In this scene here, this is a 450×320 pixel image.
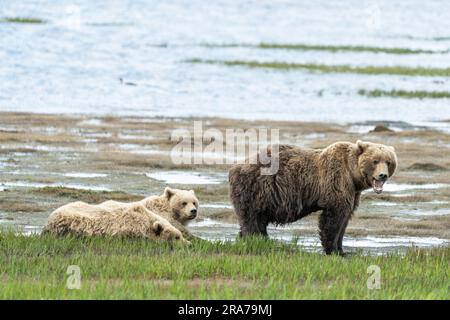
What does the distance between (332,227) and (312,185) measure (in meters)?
0.46

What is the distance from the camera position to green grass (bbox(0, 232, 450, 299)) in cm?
884

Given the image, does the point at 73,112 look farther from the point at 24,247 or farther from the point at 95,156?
the point at 24,247

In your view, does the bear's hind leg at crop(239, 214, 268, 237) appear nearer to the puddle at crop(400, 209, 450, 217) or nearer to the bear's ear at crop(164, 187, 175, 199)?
the bear's ear at crop(164, 187, 175, 199)

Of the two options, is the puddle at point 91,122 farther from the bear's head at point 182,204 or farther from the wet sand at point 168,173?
the bear's head at point 182,204

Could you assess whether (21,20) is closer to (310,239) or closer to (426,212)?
(426,212)

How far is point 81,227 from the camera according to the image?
11.5 metres

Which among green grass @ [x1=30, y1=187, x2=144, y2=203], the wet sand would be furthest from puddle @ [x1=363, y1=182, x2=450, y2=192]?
green grass @ [x1=30, y1=187, x2=144, y2=203]

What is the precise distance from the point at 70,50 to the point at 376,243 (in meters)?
32.3

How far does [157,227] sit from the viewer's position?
11.6 m

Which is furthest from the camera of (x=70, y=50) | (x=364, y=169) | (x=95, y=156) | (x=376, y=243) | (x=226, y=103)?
(x=70, y=50)

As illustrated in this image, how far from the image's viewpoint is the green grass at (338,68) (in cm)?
4322

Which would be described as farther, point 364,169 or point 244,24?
point 244,24

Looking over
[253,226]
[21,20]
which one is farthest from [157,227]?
[21,20]
